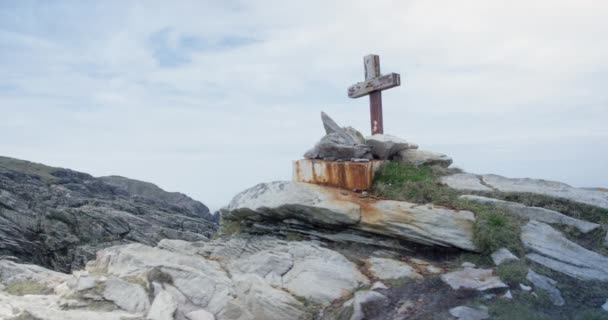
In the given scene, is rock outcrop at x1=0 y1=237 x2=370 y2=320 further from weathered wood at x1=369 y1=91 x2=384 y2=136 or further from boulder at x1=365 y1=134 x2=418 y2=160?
weathered wood at x1=369 y1=91 x2=384 y2=136

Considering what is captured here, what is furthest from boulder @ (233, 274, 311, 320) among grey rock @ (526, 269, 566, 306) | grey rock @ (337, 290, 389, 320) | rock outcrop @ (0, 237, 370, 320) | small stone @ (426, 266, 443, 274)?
grey rock @ (526, 269, 566, 306)

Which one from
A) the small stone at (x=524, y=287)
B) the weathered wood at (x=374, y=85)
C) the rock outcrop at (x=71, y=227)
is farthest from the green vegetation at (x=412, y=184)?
the rock outcrop at (x=71, y=227)

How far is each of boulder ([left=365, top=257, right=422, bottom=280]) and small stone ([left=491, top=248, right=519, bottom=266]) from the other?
1.59 meters

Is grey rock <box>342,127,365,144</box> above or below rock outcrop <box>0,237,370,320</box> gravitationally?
above

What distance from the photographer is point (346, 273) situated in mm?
8867

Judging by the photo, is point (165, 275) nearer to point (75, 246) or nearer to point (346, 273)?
point (346, 273)

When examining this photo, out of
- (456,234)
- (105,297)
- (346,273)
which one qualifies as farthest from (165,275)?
(456,234)

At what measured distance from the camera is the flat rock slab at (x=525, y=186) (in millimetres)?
11074

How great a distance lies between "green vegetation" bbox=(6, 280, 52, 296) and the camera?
9.13 meters

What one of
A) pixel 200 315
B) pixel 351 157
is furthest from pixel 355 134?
pixel 200 315

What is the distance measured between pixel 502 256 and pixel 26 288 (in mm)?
9324

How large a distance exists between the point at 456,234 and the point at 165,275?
19.0 feet

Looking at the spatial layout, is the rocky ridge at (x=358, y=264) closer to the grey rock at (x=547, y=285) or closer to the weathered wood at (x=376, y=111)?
the grey rock at (x=547, y=285)

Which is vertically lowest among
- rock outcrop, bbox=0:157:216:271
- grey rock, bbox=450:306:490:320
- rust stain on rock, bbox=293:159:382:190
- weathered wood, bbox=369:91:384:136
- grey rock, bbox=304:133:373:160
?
rock outcrop, bbox=0:157:216:271
